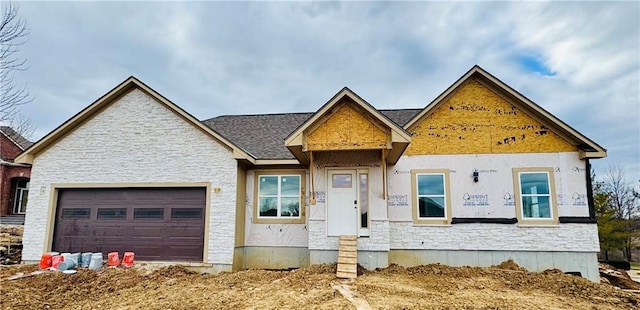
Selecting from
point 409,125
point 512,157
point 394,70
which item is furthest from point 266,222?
point 394,70

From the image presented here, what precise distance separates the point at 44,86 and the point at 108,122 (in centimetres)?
1249

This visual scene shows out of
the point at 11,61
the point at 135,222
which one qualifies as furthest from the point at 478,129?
the point at 11,61

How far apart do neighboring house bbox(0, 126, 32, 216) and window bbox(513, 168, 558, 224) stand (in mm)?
24116

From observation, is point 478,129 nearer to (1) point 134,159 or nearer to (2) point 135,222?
(1) point 134,159

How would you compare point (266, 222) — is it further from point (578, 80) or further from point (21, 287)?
point (578, 80)

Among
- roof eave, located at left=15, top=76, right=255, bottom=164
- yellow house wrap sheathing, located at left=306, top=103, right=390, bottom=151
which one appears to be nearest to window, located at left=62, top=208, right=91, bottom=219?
roof eave, located at left=15, top=76, right=255, bottom=164

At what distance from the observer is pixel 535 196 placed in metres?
9.49

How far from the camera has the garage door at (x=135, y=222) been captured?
9641 millimetres

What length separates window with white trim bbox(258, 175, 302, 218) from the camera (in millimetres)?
10258

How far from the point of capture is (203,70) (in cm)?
2266

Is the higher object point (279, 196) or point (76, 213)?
point (279, 196)

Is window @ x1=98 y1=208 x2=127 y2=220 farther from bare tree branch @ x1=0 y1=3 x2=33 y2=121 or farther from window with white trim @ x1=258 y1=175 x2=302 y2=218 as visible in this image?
bare tree branch @ x1=0 y1=3 x2=33 y2=121

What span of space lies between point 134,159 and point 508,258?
1084 centimetres

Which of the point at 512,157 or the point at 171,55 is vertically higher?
the point at 171,55
